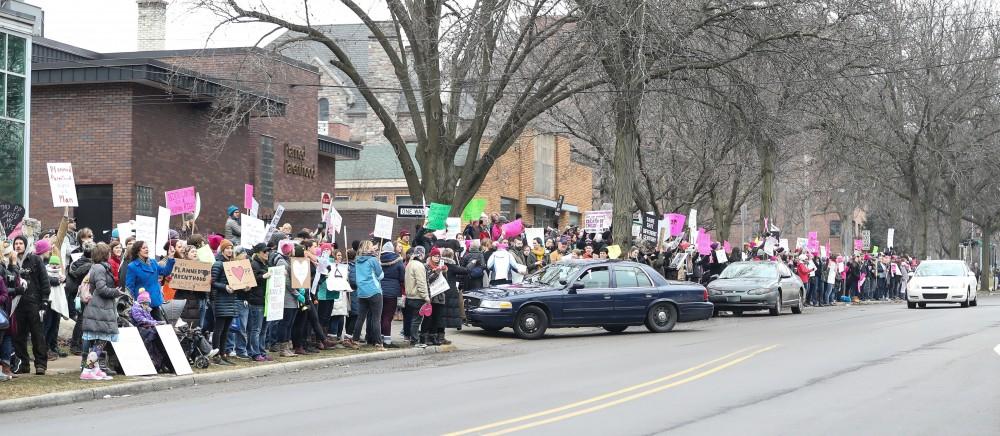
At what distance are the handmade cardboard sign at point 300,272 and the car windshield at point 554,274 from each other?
6.18 metres

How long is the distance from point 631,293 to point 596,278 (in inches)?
32.0

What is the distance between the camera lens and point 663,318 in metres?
24.2

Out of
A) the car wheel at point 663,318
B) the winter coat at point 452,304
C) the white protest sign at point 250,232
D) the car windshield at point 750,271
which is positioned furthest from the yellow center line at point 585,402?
the car windshield at point 750,271

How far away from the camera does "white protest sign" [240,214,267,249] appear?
18852mm

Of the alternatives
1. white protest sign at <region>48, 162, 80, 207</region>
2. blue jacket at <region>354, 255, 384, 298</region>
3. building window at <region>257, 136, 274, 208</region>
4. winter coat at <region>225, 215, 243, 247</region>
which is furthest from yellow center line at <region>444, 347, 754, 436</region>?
building window at <region>257, 136, 274, 208</region>

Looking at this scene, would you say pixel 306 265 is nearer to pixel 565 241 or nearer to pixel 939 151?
pixel 565 241

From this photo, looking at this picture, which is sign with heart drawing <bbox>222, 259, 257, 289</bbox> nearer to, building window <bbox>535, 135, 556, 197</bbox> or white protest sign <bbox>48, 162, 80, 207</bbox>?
white protest sign <bbox>48, 162, 80, 207</bbox>

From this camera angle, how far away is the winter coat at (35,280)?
47.8 ft

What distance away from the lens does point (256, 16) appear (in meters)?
29.6

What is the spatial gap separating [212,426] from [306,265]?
7001 millimetres

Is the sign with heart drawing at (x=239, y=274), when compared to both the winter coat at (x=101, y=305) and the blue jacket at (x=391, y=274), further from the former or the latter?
the blue jacket at (x=391, y=274)

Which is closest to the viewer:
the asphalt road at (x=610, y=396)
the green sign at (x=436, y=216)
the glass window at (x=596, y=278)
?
the asphalt road at (x=610, y=396)

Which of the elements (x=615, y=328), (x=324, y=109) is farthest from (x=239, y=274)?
(x=324, y=109)

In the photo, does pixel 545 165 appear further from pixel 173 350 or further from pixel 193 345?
pixel 173 350
